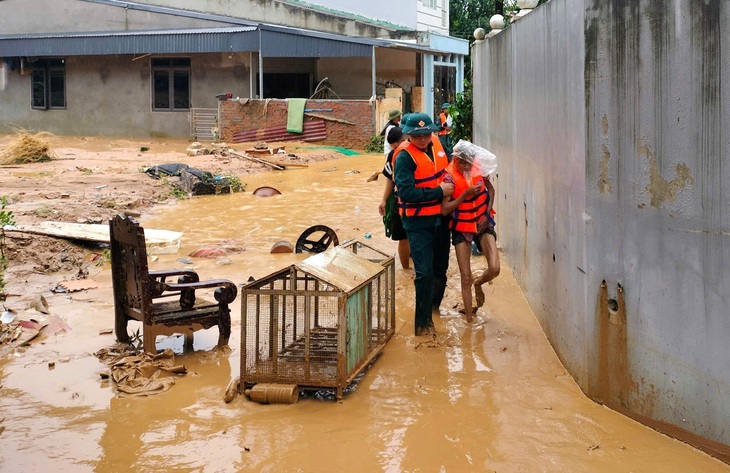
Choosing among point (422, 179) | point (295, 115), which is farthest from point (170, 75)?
point (422, 179)

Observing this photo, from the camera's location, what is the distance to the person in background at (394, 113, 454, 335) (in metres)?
7.16

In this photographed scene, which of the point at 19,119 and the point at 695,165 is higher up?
the point at 19,119

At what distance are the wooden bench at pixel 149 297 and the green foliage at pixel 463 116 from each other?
9.24m

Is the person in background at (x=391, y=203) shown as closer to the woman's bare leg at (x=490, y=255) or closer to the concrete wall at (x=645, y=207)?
the woman's bare leg at (x=490, y=255)

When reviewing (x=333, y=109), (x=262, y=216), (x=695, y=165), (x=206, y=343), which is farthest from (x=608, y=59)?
(x=333, y=109)

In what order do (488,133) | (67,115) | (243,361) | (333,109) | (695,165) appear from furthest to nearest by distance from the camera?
(67,115), (333,109), (488,133), (243,361), (695,165)

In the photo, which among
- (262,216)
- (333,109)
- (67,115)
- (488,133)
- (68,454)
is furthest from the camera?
(67,115)

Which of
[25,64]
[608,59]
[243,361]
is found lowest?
[243,361]

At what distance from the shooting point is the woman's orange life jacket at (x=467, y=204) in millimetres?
7570

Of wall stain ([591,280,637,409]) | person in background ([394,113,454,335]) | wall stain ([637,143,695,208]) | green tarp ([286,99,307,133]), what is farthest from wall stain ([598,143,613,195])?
green tarp ([286,99,307,133])

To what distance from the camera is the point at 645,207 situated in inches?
206

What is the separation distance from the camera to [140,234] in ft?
21.7

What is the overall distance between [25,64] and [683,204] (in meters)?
31.7

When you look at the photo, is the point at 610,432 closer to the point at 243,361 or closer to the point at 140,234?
the point at 243,361
